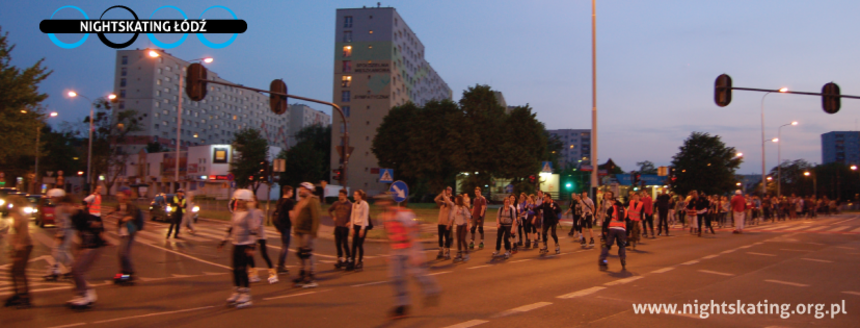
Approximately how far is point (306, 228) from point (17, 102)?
81.5 ft

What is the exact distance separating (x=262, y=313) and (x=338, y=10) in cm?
7871

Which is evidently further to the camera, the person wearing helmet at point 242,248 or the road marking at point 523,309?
the person wearing helmet at point 242,248

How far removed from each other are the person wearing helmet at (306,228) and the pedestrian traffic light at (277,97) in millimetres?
6575

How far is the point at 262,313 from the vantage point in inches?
258

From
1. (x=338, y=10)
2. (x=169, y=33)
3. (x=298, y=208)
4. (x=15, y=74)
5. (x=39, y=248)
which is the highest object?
(x=338, y=10)

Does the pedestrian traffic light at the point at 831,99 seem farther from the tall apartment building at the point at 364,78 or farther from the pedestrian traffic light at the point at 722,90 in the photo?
the tall apartment building at the point at 364,78

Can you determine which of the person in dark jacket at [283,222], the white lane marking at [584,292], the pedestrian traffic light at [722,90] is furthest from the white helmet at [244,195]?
the pedestrian traffic light at [722,90]

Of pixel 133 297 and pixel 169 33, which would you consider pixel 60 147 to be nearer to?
pixel 169 33

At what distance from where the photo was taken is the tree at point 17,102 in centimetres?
2458

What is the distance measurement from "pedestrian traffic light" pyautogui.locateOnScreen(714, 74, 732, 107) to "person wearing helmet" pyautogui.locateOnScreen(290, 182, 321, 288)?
12571mm

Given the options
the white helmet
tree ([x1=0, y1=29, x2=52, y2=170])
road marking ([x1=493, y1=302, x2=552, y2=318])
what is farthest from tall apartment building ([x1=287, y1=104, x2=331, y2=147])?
road marking ([x1=493, y1=302, x2=552, y2=318])

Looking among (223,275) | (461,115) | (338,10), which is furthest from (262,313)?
(338,10)

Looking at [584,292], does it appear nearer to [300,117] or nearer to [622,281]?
[622,281]

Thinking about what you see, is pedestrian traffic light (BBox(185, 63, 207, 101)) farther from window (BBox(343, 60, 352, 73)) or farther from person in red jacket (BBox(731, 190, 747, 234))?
window (BBox(343, 60, 352, 73))
